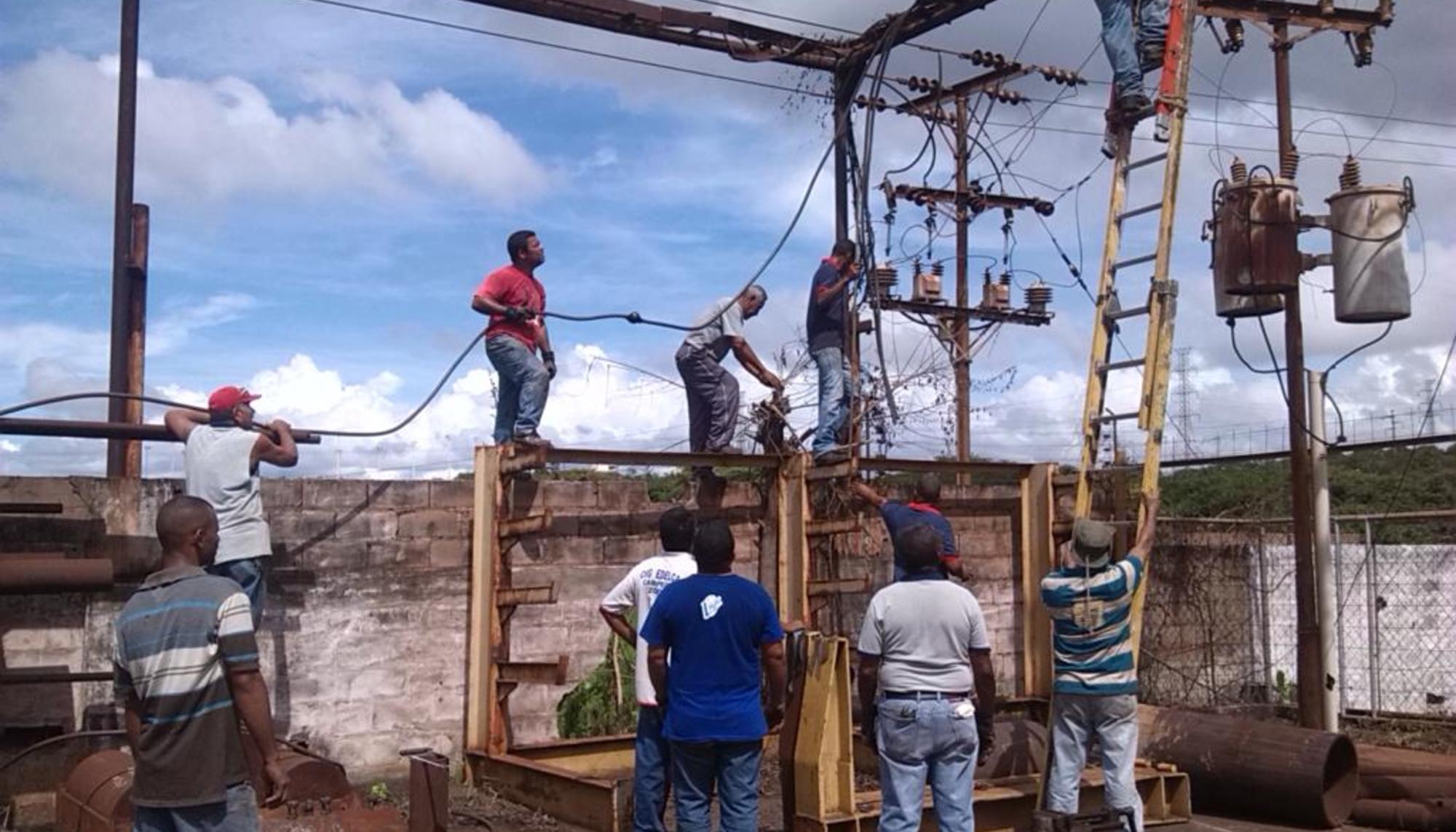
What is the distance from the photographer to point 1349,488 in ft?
88.1

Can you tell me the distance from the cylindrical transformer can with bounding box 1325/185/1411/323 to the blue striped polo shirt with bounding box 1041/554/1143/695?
4061 mm

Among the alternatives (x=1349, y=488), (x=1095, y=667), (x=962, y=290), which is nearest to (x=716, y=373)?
(x=1095, y=667)

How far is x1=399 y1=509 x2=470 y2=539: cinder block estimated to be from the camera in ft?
29.0

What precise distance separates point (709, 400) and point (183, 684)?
572cm

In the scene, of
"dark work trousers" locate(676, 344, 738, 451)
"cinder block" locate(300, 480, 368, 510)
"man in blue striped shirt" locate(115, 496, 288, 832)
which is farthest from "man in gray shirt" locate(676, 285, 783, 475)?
"man in blue striped shirt" locate(115, 496, 288, 832)

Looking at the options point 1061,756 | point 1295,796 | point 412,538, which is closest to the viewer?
point 1061,756

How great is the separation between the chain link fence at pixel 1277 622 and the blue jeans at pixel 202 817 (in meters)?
9.07

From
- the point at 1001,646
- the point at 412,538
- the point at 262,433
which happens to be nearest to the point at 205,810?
the point at 262,433

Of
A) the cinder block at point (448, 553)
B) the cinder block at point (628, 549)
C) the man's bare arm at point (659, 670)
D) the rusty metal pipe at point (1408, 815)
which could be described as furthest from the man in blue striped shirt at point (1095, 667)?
the cinder block at point (448, 553)

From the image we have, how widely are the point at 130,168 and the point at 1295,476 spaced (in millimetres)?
8613

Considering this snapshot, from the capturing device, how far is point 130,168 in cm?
894

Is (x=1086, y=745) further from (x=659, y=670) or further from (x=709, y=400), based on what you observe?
(x=709, y=400)

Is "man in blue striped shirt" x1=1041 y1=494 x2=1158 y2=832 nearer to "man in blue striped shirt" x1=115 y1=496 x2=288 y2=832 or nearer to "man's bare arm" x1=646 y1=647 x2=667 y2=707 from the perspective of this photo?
"man's bare arm" x1=646 y1=647 x2=667 y2=707

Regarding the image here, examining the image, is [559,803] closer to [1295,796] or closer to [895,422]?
[895,422]
